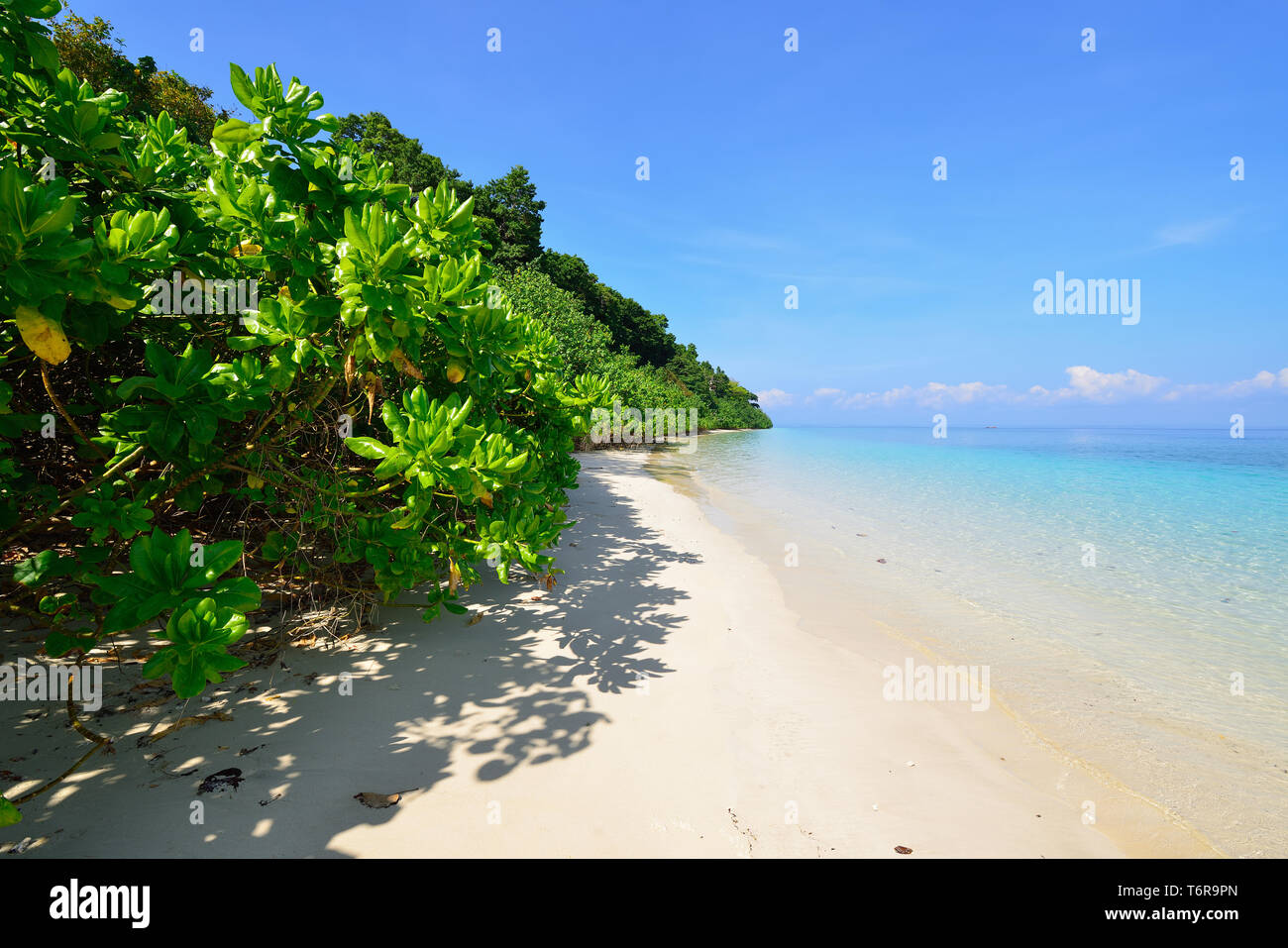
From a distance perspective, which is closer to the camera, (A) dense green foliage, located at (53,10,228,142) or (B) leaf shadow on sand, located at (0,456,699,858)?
(B) leaf shadow on sand, located at (0,456,699,858)

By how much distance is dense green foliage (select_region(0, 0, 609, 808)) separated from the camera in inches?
62.3

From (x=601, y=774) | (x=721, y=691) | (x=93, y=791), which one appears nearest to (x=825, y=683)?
(x=721, y=691)

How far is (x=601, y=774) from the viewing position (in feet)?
8.06

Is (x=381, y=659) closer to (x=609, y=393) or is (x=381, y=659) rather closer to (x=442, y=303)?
(x=442, y=303)

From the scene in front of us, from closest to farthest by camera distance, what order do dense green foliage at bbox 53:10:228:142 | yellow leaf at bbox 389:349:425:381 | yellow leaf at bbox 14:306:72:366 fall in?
yellow leaf at bbox 14:306:72:366, yellow leaf at bbox 389:349:425:381, dense green foliage at bbox 53:10:228:142

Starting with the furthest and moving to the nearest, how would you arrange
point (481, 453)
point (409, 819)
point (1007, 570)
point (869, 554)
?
point (869, 554) < point (1007, 570) < point (481, 453) < point (409, 819)

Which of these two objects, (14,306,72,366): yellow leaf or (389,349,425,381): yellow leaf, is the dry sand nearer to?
(14,306,72,366): yellow leaf

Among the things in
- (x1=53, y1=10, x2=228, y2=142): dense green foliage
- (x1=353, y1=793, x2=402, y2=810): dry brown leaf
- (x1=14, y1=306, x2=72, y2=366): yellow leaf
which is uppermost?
(x1=53, y1=10, x2=228, y2=142): dense green foliage

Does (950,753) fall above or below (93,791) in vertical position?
below

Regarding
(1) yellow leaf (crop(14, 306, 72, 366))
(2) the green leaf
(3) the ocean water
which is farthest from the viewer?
(3) the ocean water

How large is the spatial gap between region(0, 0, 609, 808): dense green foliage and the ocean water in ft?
12.9

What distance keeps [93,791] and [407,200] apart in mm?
3169

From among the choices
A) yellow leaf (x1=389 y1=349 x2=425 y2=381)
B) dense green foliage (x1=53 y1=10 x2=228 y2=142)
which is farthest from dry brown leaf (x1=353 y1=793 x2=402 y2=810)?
dense green foliage (x1=53 y1=10 x2=228 y2=142)

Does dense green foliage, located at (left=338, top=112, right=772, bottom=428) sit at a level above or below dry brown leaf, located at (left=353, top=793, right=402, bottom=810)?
above
